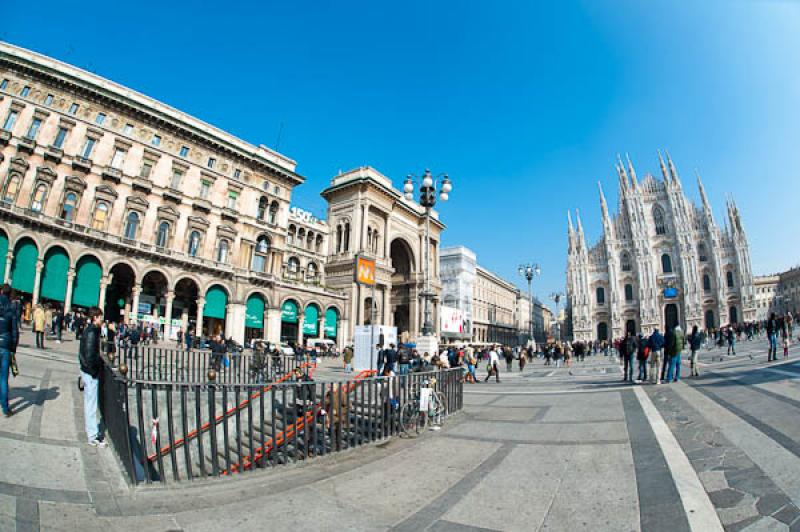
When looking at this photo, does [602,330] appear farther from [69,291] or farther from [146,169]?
[69,291]

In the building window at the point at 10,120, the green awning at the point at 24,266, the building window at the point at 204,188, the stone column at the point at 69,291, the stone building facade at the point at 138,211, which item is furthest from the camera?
the building window at the point at 204,188

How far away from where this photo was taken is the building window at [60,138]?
25681mm

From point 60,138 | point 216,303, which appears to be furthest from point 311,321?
point 60,138

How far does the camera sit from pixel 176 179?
101 ft

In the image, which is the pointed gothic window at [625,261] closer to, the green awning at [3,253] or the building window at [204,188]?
the building window at [204,188]

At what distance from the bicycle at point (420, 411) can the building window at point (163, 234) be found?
29.7 meters

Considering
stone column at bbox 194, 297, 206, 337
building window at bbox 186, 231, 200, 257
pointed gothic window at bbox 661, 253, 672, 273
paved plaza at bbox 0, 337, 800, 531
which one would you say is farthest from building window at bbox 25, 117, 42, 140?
pointed gothic window at bbox 661, 253, 672, 273

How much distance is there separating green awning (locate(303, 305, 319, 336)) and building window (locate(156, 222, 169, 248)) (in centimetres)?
1356

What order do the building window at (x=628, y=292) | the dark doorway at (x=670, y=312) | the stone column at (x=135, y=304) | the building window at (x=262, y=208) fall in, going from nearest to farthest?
1. the stone column at (x=135, y=304)
2. the building window at (x=262, y=208)
3. the dark doorway at (x=670, y=312)
4. the building window at (x=628, y=292)

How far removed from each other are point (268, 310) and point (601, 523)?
3409cm

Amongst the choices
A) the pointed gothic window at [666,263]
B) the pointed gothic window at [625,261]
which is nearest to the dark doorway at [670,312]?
the pointed gothic window at [666,263]

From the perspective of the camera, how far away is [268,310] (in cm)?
3412

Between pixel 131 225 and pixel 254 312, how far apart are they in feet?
37.7

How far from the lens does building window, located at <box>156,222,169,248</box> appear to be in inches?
1160
